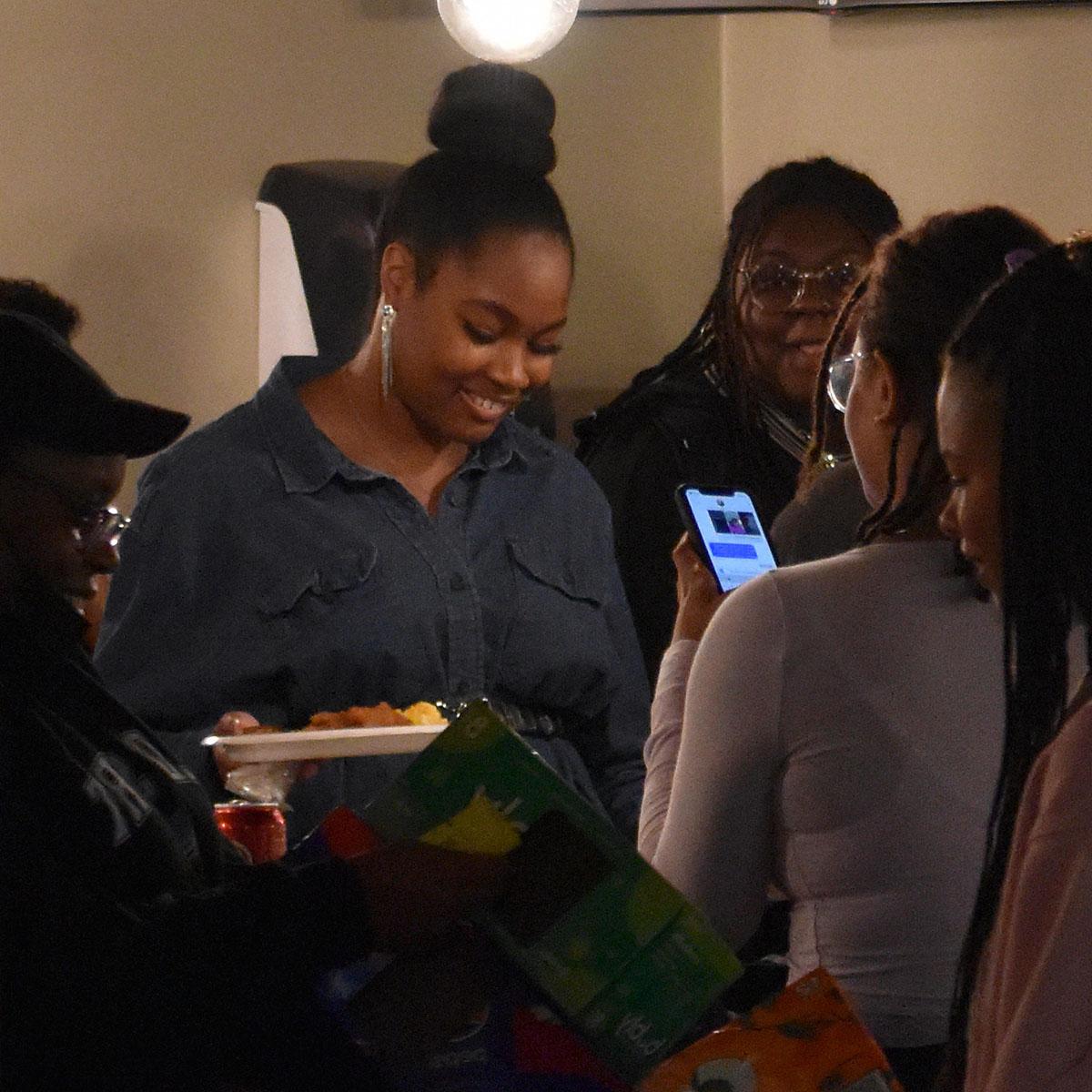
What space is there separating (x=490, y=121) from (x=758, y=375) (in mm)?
701

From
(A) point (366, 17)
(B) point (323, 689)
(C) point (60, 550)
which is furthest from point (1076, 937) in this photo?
(A) point (366, 17)

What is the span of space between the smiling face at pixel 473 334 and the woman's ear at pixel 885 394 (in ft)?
2.50

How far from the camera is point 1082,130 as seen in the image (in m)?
3.62

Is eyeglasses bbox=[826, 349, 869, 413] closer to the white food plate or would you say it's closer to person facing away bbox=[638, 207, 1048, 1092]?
person facing away bbox=[638, 207, 1048, 1092]

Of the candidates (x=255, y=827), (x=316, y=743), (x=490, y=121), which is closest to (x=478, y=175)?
(x=490, y=121)

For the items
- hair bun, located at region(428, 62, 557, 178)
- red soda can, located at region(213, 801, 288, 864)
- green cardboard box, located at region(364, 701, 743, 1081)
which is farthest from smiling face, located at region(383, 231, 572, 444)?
green cardboard box, located at region(364, 701, 743, 1081)

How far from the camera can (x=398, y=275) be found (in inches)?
91.5

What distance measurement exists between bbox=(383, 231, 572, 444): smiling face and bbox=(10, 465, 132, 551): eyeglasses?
98 cm

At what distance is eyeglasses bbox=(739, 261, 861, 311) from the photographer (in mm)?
2812

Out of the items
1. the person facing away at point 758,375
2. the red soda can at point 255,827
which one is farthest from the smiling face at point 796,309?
the red soda can at point 255,827

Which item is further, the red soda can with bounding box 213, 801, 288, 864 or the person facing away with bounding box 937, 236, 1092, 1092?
the red soda can with bounding box 213, 801, 288, 864

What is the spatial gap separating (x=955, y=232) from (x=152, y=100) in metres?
2.25

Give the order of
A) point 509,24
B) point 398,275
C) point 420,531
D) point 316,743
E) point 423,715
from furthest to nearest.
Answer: point 509,24, point 398,275, point 420,531, point 423,715, point 316,743

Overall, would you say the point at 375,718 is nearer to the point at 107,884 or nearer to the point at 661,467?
the point at 107,884
